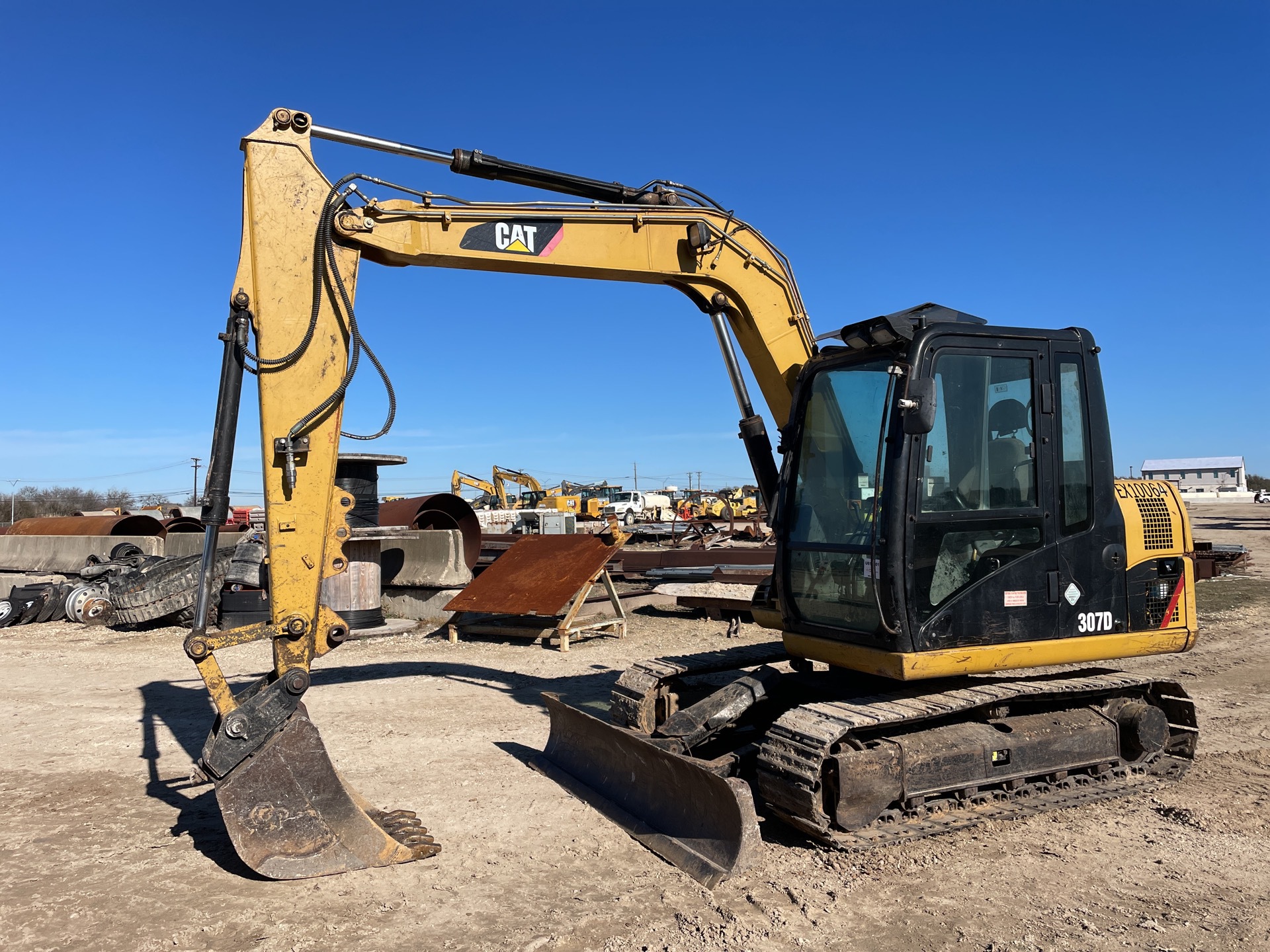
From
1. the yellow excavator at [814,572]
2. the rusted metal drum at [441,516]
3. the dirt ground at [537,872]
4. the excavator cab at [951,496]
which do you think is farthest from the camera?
the rusted metal drum at [441,516]

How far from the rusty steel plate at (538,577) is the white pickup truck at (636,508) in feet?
100

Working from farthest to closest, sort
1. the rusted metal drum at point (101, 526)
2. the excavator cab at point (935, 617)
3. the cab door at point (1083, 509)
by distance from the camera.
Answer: the rusted metal drum at point (101, 526) < the cab door at point (1083, 509) < the excavator cab at point (935, 617)

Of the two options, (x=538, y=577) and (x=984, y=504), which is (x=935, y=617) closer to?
(x=984, y=504)

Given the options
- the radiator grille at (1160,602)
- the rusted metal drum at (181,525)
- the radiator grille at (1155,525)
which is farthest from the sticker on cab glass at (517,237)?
the rusted metal drum at (181,525)

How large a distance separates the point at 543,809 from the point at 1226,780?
4.39m

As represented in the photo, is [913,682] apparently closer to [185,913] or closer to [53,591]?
[185,913]

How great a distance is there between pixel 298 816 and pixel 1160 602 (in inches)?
206

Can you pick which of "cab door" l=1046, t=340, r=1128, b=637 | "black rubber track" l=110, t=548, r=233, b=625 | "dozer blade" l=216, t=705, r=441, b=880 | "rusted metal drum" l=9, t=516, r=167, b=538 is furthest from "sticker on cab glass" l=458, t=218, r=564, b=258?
"rusted metal drum" l=9, t=516, r=167, b=538

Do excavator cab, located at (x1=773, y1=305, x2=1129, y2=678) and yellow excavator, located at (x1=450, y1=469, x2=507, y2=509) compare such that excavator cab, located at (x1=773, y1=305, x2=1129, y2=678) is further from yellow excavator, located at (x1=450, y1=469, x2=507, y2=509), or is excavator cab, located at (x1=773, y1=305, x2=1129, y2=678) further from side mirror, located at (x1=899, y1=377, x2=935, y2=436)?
yellow excavator, located at (x1=450, y1=469, x2=507, y2=509)

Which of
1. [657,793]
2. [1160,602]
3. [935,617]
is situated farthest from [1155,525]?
[657,793]

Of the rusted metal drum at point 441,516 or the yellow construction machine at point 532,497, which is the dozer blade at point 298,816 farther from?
the yellow construction machine at point 532,497

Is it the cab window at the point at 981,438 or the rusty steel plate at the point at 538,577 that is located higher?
the cab window at the point at 981,438

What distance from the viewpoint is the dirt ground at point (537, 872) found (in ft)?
12.6

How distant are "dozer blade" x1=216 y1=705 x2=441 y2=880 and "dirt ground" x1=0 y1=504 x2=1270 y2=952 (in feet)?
0.33
